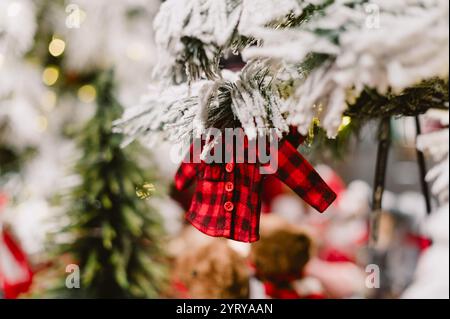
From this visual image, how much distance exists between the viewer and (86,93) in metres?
1.17

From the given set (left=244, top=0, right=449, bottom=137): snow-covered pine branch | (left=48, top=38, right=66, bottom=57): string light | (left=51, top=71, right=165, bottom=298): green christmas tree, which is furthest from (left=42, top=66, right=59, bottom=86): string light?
(left=244, top=0, right=449, bottom=137): snow-covered pine branch

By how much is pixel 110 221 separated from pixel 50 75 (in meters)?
0.46

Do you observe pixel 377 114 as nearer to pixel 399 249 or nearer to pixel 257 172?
pixel 257 172

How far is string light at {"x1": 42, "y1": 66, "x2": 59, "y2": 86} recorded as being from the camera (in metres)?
1.16

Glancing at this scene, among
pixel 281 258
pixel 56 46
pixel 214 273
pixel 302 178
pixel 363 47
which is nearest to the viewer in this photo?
pixel 363 47

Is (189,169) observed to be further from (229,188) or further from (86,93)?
(86,93)

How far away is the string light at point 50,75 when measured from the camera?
1.16 metres

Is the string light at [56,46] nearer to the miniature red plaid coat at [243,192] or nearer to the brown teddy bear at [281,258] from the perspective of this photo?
the brown teddy bear at [281,258]

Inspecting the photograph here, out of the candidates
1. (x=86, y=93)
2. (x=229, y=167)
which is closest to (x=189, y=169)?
(x=229, y=167)

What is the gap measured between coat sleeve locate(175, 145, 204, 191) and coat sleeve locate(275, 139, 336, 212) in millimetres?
95

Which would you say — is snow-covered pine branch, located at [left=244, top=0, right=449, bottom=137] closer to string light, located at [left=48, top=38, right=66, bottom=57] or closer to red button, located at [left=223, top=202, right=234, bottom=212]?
red button, located at [left=223, top=202, right=234, bottom=212]

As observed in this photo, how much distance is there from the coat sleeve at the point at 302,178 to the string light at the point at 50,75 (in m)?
0.86
